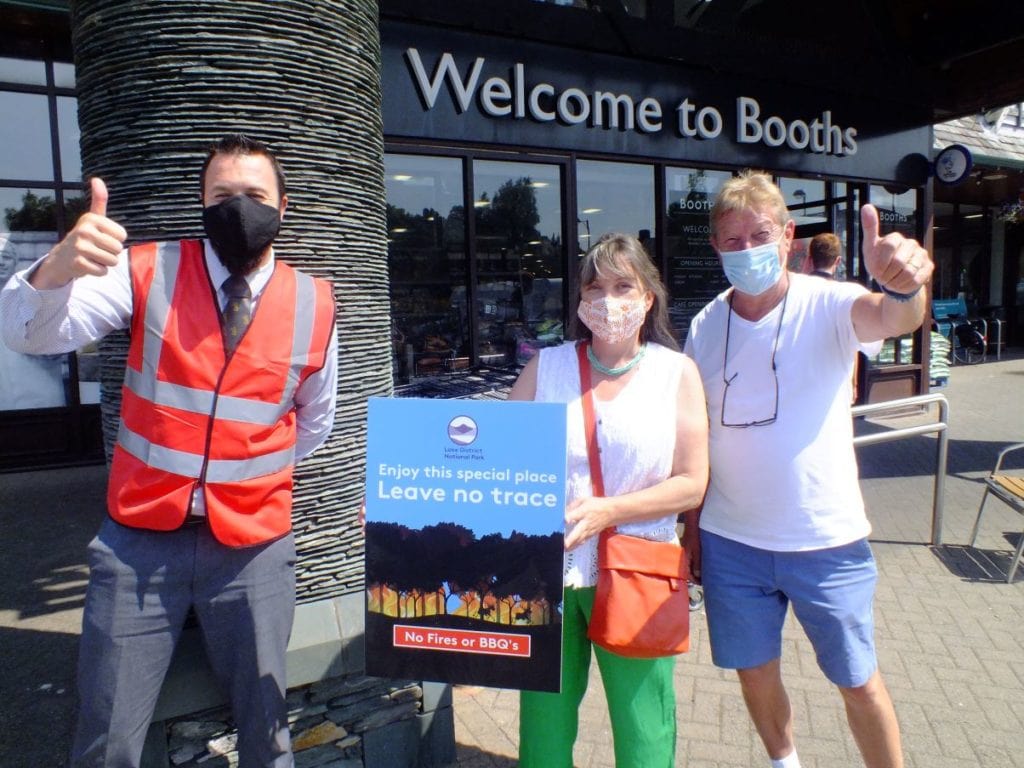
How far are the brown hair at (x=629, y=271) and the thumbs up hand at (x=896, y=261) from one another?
1.82 ft

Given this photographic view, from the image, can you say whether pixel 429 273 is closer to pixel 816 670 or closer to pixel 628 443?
pixel 816 670

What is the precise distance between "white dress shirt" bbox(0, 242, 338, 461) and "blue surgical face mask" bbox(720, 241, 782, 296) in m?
1.25

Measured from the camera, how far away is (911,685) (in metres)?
3.21

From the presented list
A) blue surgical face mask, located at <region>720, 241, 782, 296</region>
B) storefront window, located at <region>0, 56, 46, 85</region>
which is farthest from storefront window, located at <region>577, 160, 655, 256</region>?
storefront window, located at <region>0, 56, 46, 85</region>

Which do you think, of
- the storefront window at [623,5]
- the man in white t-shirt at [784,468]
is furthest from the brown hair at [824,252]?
the man in white t-shirt at [784,468]

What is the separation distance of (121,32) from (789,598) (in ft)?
9.47

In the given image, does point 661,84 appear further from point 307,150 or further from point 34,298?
point 34,298

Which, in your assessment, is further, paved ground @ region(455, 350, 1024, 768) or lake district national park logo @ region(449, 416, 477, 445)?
paved ground @ region(455, 350, 1024, 768)

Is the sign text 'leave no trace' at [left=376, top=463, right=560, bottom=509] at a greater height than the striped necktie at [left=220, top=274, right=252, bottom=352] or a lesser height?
lesser

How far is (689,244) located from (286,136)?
6.22m

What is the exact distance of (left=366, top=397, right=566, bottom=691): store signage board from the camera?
1670mm

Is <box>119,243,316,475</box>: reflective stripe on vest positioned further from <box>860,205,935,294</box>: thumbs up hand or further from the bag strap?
<box>860,205,935,294</box>: thumbs up hand

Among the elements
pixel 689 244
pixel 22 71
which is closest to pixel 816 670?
pixel 689 244

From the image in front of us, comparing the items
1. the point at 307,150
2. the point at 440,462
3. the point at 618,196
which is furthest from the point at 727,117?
the point at 440,462
